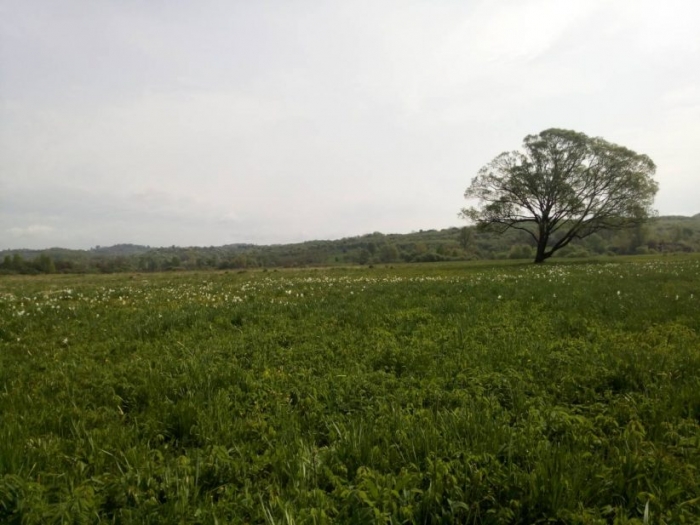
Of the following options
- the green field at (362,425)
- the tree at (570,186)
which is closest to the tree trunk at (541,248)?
the tree at (570,186)

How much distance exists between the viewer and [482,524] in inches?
93.7

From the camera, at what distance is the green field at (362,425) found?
8.26 ft

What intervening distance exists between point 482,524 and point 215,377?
3.90 metres

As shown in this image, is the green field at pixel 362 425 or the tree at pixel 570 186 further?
the tree at pixel 570 186

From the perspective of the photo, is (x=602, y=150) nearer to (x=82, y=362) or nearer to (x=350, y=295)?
(x=350, y=295)

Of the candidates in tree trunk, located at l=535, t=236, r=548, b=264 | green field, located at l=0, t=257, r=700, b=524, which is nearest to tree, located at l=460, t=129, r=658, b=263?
tree trunk, located at l=535, t=236, r=548, b=264

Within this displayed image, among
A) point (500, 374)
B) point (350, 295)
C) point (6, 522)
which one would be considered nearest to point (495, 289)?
point (350, 295)

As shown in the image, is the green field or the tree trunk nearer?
the green field

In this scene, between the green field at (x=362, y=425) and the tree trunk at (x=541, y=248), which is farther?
the tree trunk at (x=541, y=248)

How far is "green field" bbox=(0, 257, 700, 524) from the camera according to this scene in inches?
99.1

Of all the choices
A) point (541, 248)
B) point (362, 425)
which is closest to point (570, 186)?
point (541, 248)

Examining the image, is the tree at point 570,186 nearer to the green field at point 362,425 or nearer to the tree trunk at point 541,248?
the tree trunk at point 541,248

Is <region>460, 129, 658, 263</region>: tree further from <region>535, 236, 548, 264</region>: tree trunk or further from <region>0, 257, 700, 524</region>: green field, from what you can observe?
<region>0, 257, 700, 524</region>: green field

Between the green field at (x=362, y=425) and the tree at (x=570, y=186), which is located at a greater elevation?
the tree at (x=570, y=186)
